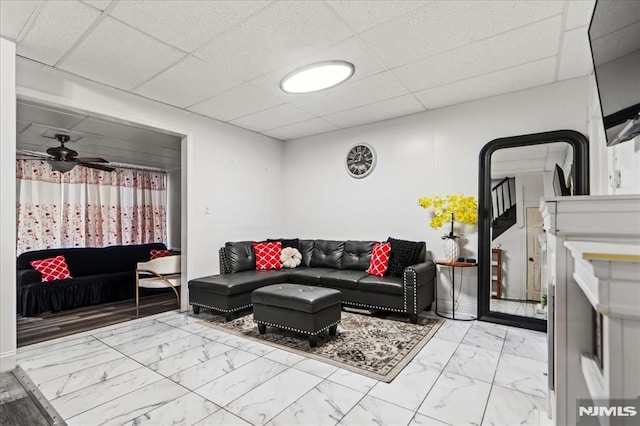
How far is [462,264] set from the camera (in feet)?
12.0

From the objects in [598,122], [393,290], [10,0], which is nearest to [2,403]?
[10,0]

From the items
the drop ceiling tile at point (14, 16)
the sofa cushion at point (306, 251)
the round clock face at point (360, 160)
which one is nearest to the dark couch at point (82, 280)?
the sofa cushion at point (306, 251)

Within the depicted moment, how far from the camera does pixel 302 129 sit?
517cm

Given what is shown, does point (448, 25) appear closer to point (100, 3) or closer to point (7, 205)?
point (100, 3)

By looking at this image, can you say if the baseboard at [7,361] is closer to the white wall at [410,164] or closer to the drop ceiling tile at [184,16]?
the drop ceiling tile at [184,16]

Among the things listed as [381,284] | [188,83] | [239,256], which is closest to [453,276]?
[381,284]

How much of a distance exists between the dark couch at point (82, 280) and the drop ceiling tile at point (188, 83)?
2.98m

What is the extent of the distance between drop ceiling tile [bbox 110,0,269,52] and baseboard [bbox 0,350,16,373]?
2.73m

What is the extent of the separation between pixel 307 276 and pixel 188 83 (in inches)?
105

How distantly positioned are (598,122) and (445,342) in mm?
2489

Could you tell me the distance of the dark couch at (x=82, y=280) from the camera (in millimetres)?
4305

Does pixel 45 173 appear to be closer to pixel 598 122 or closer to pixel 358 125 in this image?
pixel 358 125

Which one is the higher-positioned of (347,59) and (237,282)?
(347,59)

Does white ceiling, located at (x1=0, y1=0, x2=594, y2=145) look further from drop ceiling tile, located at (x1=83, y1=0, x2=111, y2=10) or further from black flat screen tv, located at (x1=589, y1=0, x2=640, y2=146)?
black flat screen tv, located at (x1=589, y1=0, x2=640, y2=146)
